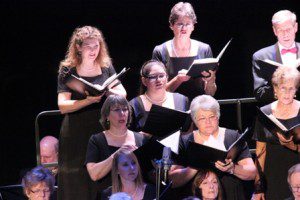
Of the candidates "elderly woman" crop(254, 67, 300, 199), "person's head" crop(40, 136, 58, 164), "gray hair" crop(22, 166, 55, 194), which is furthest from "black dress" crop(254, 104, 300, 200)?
"person's head" crop(40, 136, 58, 164)

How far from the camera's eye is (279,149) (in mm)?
5680

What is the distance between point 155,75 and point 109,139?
1.92 ft

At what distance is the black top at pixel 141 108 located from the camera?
589cm

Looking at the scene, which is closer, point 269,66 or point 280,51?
point 269,66

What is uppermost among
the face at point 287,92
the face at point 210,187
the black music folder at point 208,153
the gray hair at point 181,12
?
the gray hair at point 181,12

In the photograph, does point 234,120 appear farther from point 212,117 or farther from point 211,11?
point 212,117

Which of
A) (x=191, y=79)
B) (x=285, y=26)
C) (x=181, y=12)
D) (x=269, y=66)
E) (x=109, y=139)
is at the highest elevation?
(x=181, y=12)

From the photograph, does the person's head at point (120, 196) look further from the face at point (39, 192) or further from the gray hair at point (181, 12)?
the gray hair at point (181, 12)

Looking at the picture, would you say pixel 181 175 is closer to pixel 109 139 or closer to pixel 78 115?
pixel 109 139

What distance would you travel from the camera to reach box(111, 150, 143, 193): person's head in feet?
17.9

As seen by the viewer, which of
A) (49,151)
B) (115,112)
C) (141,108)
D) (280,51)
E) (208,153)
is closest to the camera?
(208,153)

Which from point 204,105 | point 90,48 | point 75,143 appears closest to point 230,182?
point 204,105

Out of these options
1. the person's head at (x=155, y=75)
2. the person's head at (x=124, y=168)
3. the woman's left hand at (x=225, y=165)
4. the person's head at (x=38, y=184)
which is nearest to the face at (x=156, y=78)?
the person's head at (x=155, y=75)

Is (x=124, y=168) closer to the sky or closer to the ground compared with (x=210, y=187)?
closer to the sky
